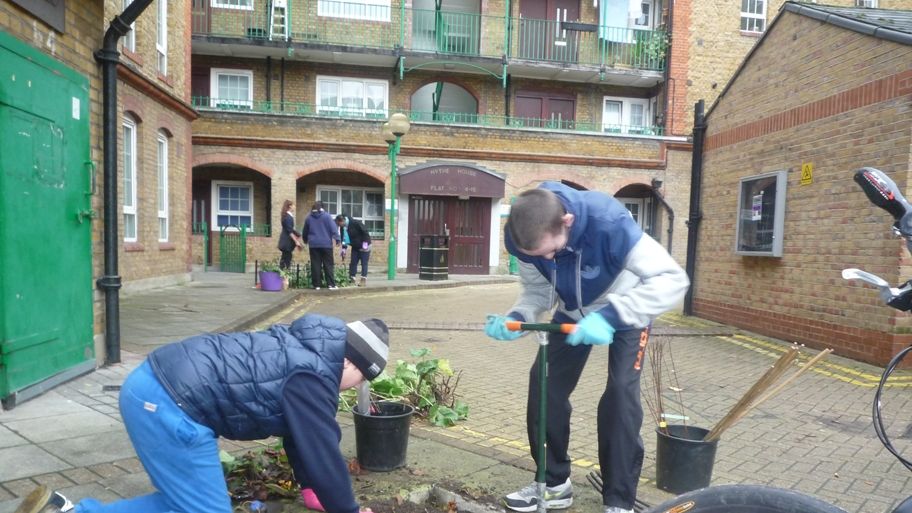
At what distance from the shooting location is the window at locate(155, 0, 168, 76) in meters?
12.2

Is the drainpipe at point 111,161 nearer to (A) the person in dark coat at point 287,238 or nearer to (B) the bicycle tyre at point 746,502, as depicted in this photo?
(B) the bicycle tyre at point 746,502

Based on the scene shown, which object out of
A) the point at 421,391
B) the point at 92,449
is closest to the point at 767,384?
the point at 421,391

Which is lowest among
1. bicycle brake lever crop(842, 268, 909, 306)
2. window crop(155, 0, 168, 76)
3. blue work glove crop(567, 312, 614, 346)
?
blue work glove crop(567, 312, 614, 346)

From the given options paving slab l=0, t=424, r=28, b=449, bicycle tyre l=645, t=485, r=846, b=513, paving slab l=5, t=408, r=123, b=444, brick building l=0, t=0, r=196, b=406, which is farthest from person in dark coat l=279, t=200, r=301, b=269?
bicycle tyre l=645, t=485, r=846, b=513

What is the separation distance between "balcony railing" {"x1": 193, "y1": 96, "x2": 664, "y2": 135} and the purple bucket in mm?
7466

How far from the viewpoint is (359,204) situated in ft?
65.7

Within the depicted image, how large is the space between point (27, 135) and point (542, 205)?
3.95 meters

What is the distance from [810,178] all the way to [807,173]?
91mm

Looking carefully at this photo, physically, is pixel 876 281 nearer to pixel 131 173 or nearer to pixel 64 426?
pixel 64 426

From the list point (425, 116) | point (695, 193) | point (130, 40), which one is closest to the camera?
point (695, 193)

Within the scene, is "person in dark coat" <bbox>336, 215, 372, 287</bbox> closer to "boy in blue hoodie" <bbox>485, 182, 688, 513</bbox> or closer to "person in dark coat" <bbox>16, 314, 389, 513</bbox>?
"boy in blue hoodie" <bbox>485, 182, 688, 513</bbox>

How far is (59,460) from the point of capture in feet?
10.9

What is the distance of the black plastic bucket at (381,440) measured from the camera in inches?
129

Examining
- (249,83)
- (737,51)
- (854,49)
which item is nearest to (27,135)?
(854,49)
